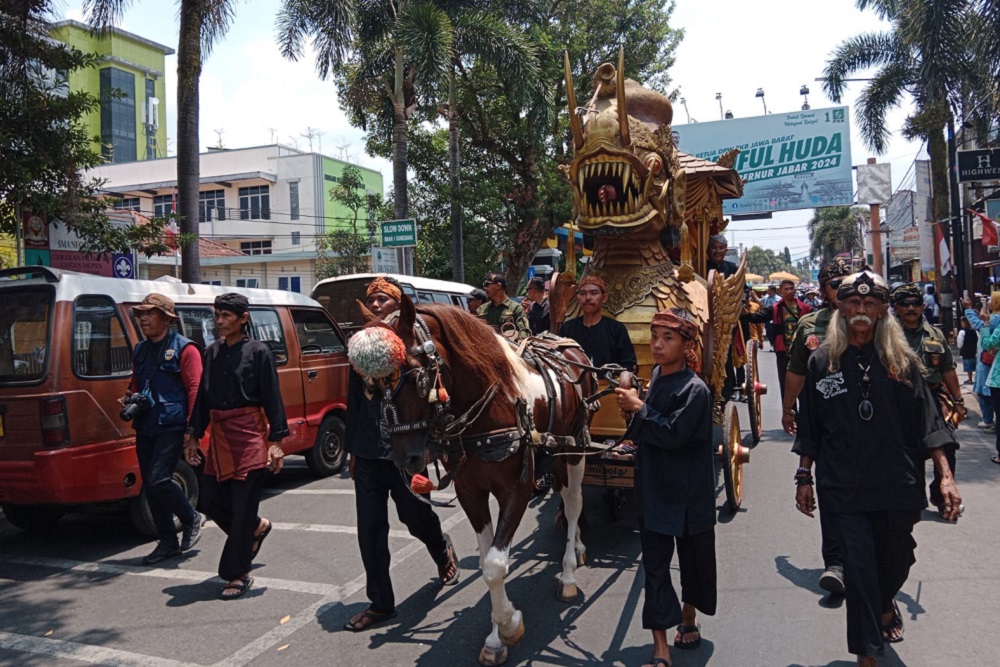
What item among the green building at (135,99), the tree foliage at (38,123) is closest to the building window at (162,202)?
the green building at (135,99)

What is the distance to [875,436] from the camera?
11.4ft

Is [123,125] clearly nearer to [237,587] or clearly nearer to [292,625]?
[237,587]

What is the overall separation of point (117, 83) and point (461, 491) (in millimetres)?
48539

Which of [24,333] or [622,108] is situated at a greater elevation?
[622,108]

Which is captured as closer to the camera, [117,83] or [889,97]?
[889,97]

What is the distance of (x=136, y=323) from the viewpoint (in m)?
6.08

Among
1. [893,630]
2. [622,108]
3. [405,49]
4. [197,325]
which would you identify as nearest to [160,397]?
[197,325]

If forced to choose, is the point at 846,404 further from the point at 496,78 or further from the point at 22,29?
the point at 496,78

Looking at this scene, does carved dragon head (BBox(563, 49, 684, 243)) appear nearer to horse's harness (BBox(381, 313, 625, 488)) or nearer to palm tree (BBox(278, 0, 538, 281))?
horse's harness (BBox(381, 313, 625, 488))

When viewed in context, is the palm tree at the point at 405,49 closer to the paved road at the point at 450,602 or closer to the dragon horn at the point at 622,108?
the dragon horn at the point at 622,108

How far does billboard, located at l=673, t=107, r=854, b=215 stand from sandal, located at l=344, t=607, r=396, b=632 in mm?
24277

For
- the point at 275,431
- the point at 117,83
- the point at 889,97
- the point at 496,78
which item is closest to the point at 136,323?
the point at 275,431

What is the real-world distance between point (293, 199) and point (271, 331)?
111 feet

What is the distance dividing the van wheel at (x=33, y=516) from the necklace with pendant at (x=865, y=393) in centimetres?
618
